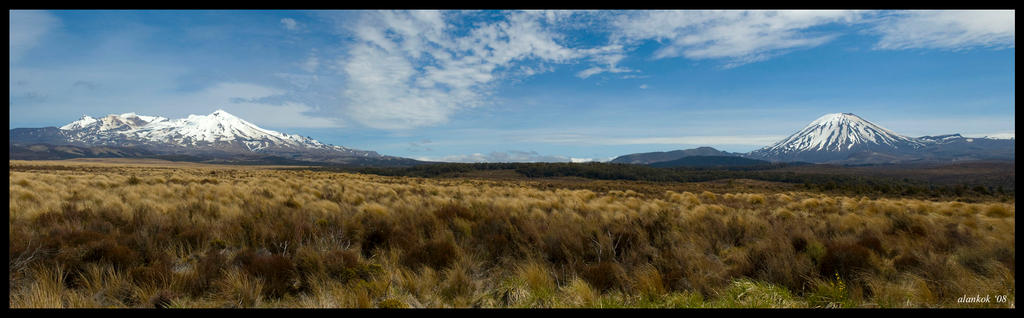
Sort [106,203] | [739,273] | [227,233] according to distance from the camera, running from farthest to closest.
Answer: [106,203]
[227,233]
[739,273]

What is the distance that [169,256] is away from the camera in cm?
496

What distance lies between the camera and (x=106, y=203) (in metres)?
8.80

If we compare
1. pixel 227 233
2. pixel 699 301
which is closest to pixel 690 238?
pixel 699 301

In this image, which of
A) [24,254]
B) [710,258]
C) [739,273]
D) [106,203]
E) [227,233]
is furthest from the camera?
[106,203]

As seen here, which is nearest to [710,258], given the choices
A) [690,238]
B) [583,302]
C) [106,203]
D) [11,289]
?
[690,238]

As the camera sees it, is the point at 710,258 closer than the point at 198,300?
No

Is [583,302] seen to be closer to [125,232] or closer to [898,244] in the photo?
[898,244]

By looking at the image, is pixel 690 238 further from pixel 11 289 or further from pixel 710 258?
pixel 11 289

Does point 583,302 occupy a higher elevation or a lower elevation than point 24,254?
lower

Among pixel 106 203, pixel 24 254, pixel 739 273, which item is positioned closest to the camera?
pixel 24 254

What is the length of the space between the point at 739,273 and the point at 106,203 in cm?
1244
